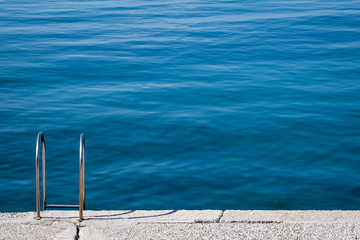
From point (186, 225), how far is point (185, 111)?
22.8 ft

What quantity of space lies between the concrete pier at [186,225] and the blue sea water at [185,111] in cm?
234

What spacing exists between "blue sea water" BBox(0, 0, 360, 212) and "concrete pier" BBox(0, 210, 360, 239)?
7.68 ft

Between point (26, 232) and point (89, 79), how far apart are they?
9.57 metres

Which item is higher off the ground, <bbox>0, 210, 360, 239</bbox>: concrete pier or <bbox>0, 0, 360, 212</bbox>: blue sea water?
<bbox>0, 0, 360, 212</bbox>: blue sea water

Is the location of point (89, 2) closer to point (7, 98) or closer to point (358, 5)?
point (358, 5)

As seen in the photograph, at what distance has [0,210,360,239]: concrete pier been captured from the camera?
457 centimetres

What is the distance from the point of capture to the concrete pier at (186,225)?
457 centimetres

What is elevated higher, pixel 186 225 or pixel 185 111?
pixel 185 111

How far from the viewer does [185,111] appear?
459 inches

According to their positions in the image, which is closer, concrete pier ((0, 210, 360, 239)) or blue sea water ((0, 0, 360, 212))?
concrete pier ((0, 210, 360, 239))

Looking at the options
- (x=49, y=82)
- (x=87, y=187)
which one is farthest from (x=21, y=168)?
(x=49, y=82)

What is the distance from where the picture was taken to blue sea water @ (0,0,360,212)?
795 cm

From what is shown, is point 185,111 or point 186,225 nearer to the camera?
point 186,225

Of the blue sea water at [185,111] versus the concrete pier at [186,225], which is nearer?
the concrete pier at [186,225]
